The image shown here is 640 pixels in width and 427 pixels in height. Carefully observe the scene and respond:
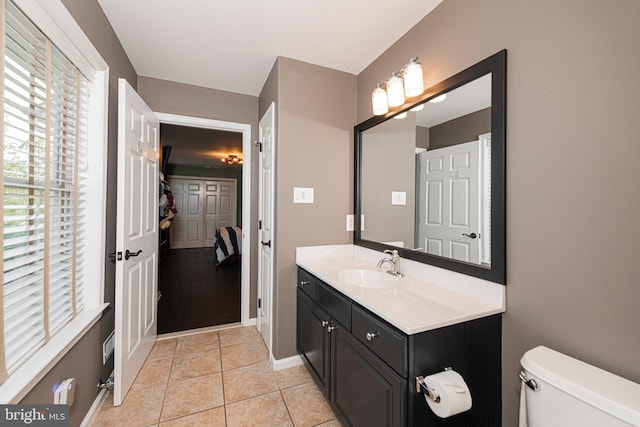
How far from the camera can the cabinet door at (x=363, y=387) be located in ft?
3.31

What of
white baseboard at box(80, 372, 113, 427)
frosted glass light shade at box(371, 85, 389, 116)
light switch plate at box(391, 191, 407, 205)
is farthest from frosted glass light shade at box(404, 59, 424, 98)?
white baseboard at box(80, 372, 113, 427)

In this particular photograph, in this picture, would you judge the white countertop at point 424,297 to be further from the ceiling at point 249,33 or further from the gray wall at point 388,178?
the ceiling at point 249,33

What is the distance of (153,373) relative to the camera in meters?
1.92

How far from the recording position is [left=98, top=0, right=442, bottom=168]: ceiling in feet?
4.94

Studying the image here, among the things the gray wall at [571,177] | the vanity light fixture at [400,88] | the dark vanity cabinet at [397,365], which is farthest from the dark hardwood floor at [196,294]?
the gray wall at [571,177]

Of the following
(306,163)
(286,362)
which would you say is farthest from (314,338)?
(306,163)

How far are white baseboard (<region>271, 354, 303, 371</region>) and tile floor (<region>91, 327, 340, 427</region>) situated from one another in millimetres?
36

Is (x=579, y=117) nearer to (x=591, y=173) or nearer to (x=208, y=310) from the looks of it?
(x=591, y=173)

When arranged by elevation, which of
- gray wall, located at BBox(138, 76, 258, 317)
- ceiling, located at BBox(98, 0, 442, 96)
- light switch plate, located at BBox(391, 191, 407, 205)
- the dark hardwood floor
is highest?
ceiling, located at BBox(98, 0, 442, 96)

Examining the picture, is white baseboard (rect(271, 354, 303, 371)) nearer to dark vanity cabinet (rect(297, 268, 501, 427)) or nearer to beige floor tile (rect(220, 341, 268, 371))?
beige floor tile (rect(220, 341, 268, 371))

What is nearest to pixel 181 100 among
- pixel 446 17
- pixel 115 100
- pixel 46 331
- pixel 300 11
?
pixel 115 100

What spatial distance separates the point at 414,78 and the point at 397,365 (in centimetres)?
146

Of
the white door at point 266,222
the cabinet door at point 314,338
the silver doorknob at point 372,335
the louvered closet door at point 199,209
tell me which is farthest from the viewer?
the louvered closet door at point 199,209

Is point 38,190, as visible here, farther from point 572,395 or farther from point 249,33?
point 572,395
